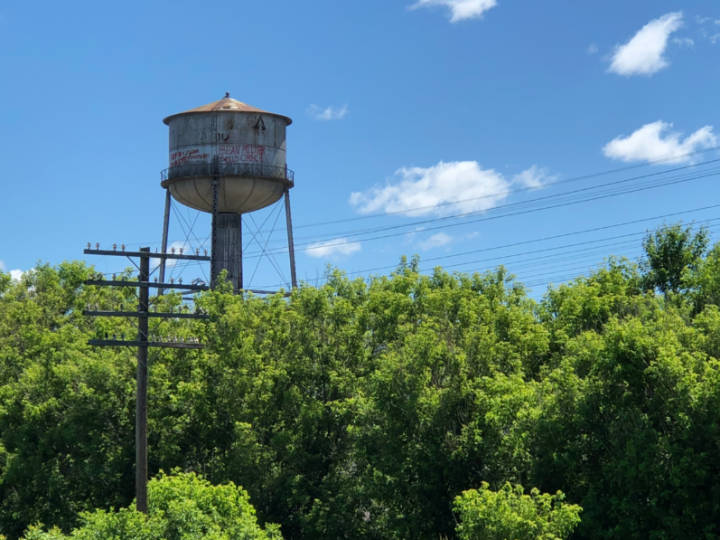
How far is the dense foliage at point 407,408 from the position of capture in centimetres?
2641

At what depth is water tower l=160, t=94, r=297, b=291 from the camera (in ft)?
165

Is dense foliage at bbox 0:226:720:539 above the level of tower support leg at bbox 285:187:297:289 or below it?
below

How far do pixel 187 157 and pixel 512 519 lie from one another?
1250 inches

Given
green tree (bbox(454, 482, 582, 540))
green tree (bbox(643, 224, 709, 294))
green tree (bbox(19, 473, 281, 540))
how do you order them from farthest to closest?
green tree (bbox(643, 224, 709, 294)) → green tree (bbox(19, 473, 281, 540)) → green tree (bbox(454, 482, 582, 540))

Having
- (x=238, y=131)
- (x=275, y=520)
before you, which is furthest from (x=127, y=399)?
(x=238, y=131)

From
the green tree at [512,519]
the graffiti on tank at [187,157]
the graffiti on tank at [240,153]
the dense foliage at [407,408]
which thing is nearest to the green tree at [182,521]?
the dense foliage at [407,408]

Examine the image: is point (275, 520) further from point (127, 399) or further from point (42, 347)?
point (42, 347)

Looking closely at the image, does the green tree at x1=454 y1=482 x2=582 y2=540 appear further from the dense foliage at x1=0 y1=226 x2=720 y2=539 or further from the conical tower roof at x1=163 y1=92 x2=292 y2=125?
the conical tower roof at x1=163 y1=92 x2=292 y2=125

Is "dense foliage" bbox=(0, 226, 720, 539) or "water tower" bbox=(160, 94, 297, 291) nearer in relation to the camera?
"dense foliage" bbox=(0, 226, 720, 539)

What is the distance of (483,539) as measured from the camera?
2425 cm

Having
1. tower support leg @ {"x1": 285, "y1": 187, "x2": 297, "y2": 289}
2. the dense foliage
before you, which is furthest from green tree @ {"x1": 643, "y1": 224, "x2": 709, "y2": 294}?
tower support leg @ {"x1": 285, "y1": 187, "x2": 297, "y2": 289}

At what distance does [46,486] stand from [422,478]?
17.9 meters

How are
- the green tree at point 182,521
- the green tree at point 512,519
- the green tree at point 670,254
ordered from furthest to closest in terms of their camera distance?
the green tree at point 670,254 < the green tree at point 182,521 < the green tree at point 512,519

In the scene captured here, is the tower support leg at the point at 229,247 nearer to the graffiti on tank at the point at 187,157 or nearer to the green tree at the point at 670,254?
the graffiti on tank at the point at 187,157
